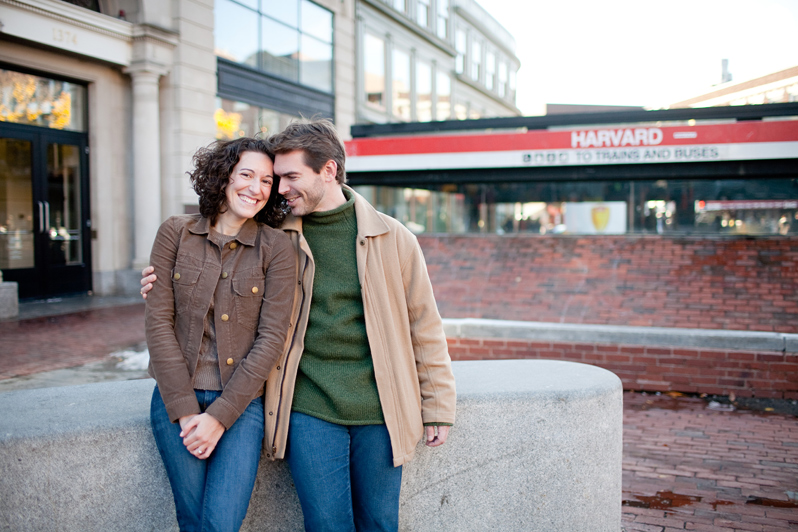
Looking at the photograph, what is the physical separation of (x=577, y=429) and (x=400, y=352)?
988mm

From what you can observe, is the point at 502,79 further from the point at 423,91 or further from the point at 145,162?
the point at 145,162

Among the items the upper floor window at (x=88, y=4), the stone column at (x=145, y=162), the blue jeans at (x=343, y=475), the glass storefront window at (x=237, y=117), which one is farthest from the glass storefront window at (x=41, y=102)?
the blue jeans at (x=343, y=475)

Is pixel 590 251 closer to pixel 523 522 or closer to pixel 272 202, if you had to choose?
pixel 523 522

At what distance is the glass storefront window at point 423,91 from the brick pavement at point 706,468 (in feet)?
65.2

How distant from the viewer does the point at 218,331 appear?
2.02 m

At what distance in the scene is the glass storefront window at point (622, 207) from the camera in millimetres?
7434

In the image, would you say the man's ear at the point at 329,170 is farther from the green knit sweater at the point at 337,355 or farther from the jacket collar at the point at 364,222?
the green knit sweater at the point at 337,355

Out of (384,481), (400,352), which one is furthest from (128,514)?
(400,352)

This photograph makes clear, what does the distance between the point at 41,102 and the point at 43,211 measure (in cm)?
188

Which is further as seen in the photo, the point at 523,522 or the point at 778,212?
the point at 778,212

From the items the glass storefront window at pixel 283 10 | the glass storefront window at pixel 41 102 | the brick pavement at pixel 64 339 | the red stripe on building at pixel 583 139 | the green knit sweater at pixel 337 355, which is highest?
the glass storefront window at pixel 283 10

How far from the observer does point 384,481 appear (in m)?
2.13

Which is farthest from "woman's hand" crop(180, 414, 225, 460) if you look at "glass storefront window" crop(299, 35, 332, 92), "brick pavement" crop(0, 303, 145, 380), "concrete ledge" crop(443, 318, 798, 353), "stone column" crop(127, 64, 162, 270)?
"glass storefront window" crop(299, 35, 332, 92)

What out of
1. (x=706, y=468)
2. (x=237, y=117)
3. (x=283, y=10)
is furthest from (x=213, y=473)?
(x=283, y=10)
